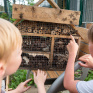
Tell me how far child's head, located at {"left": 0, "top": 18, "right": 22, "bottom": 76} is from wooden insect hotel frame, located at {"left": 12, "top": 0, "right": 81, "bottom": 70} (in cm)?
129

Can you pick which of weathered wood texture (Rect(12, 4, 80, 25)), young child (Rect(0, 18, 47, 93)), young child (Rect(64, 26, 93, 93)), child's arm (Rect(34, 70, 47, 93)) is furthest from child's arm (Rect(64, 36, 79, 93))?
weathered wood texture (Rect(12, 4, 80, 25))

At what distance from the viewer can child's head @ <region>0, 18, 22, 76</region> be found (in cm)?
49

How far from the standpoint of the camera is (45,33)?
6.71ft

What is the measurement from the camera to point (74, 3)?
4488 mm

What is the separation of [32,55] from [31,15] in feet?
2.15

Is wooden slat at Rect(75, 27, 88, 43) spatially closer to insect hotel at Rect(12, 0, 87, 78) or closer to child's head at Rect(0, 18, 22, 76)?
insect hotel at Rect(12, 0, 87, 78)

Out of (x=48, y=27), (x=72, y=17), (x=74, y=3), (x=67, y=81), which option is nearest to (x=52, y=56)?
(x=48, y=27)

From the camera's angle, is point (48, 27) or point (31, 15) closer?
point (31, 15)

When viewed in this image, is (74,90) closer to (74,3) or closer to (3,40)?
(3,40)

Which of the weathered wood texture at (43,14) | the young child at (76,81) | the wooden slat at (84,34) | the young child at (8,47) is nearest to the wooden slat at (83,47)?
the wooden slat at (84,34)

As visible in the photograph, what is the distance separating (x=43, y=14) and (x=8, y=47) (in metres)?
1.37

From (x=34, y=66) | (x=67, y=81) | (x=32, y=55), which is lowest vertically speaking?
(x=34, y=66)

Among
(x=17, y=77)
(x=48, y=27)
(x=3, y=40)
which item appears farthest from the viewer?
(x=17, y=77)

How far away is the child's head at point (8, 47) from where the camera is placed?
0.49 meters
